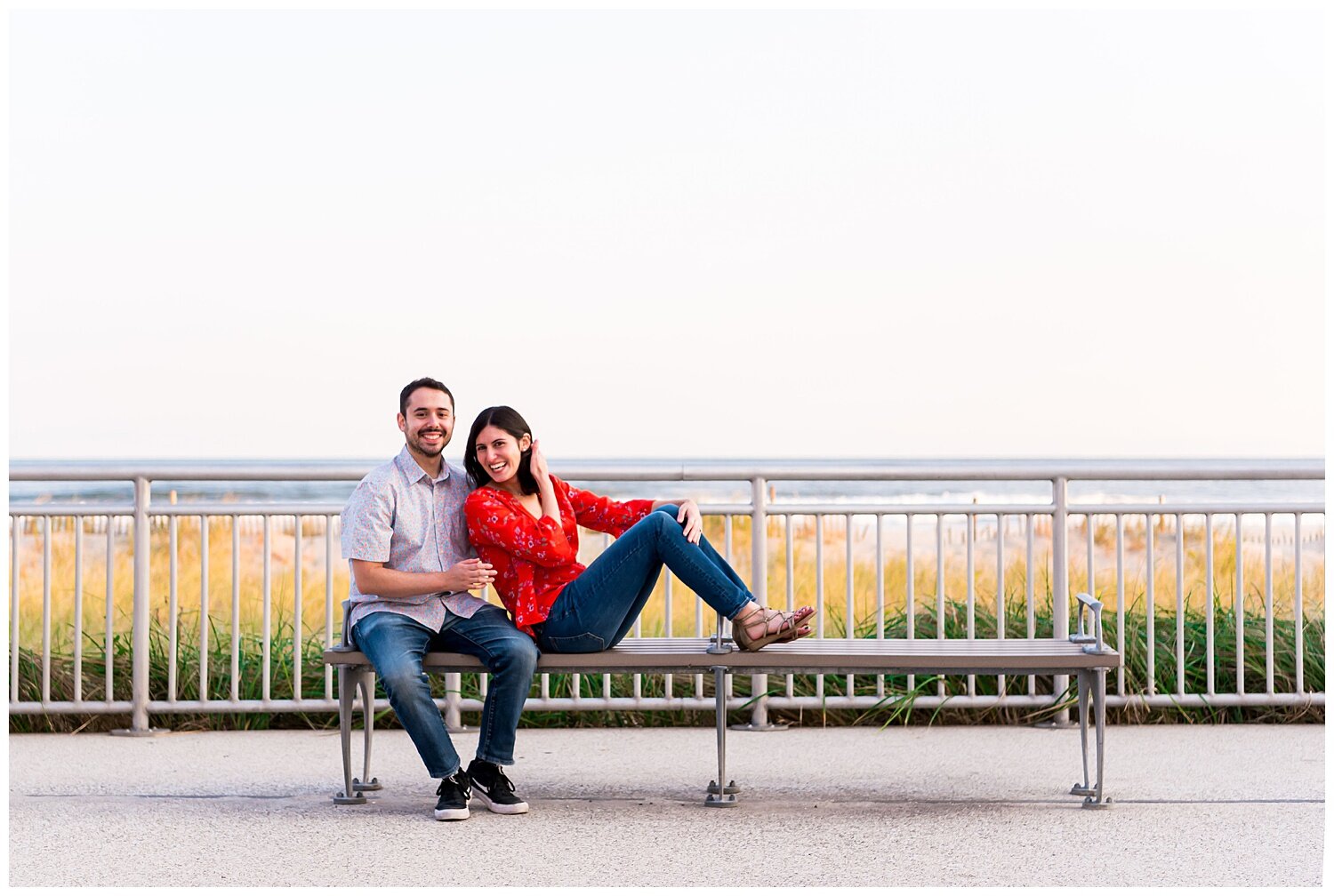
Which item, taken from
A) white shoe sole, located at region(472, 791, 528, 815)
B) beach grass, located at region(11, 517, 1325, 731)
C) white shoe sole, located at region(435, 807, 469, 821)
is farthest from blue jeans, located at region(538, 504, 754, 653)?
beach grass, located at region(11, 517, 1325, 731)

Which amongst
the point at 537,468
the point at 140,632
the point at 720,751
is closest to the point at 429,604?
the point at 537,468

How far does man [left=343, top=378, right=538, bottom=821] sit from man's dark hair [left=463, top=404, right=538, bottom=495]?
0.08 meters

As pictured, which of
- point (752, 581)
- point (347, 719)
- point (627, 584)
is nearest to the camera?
point (627, 584)

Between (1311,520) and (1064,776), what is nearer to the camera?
(1064,776)

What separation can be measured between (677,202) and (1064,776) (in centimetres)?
2498

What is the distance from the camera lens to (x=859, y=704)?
6.70 m

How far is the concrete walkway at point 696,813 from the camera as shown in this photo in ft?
13.6

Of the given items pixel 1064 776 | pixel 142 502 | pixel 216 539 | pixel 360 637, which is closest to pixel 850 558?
pixel 1064 776

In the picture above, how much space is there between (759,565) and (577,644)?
184 centimetres

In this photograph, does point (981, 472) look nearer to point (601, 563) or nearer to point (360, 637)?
point (601, 563)

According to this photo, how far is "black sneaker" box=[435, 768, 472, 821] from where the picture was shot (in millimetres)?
4727

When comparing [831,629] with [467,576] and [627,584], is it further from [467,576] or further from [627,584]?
[467,576]

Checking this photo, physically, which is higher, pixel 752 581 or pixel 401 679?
pixel 752 581

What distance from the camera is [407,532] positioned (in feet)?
16.3
